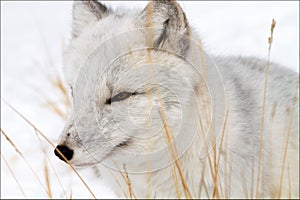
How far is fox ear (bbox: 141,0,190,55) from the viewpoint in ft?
7.44

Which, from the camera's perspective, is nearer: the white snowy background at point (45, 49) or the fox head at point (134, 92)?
the fox head at point (134, 92)

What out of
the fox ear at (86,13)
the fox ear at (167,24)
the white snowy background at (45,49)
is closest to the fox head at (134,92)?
the fox ear at (167,24)

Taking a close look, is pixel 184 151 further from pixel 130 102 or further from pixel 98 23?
pixel 98 23

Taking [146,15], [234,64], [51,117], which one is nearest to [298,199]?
[234,64]

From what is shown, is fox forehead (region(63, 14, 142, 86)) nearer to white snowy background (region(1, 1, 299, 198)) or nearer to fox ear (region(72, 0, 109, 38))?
fox ear (region(72, 0, 109, 38))

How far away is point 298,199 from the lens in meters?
2.72

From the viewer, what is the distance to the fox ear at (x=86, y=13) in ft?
9.05

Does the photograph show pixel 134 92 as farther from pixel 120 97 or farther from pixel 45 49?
pixel 45 49

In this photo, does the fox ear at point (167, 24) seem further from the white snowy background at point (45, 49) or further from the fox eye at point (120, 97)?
the white snowy background at point (45, 49)

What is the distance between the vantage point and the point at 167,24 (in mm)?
2354

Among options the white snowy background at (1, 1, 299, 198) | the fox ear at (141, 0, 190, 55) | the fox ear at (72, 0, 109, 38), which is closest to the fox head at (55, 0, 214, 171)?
the fox ear at (141, 0, 190, 55)

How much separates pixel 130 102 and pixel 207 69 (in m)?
0.53

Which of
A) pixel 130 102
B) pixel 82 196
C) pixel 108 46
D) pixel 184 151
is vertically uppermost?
pixel 108 46

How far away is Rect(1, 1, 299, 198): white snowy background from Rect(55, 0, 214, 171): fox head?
1.78m
